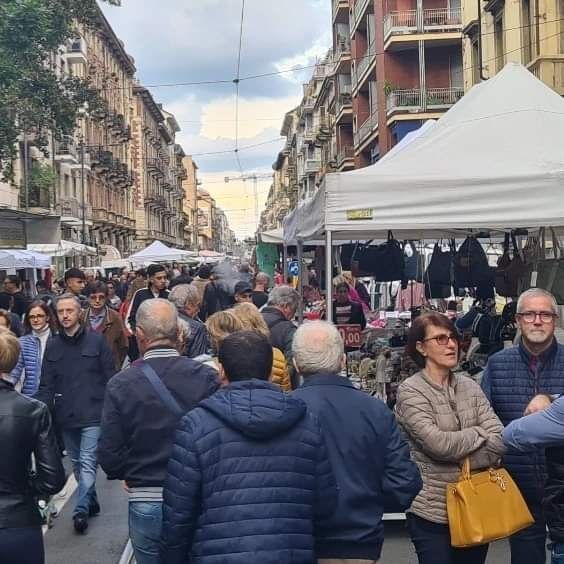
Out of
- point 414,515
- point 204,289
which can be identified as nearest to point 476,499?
point 414,515

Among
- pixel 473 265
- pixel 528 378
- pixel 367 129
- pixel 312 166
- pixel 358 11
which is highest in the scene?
pixel 358 11

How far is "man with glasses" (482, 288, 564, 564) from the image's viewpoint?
13.4 feet

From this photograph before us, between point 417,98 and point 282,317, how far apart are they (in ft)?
96.4

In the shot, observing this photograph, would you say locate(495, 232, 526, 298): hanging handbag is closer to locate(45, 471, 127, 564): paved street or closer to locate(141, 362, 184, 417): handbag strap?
locate(45, 471, 127, 564): paved street

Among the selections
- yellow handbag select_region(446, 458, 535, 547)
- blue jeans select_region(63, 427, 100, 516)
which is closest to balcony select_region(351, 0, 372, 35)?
blue jeans select_region(63, 427, 100, 516)

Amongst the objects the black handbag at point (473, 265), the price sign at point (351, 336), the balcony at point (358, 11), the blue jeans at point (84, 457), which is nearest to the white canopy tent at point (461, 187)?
the blue jeans at point (84, 457)

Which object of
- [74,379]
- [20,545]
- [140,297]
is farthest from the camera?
[140,297]

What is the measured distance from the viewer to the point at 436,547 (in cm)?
380

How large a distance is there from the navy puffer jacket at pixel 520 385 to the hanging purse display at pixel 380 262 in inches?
266

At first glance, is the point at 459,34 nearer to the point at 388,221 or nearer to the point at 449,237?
the point at 449,237

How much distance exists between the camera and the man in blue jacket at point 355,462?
3.27 m

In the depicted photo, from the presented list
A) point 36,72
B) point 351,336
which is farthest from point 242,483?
point 36,72

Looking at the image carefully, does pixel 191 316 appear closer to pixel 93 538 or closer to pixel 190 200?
pixel 93 538

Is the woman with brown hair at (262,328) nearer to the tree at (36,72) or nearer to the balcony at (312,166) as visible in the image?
the tree at (36,72)
